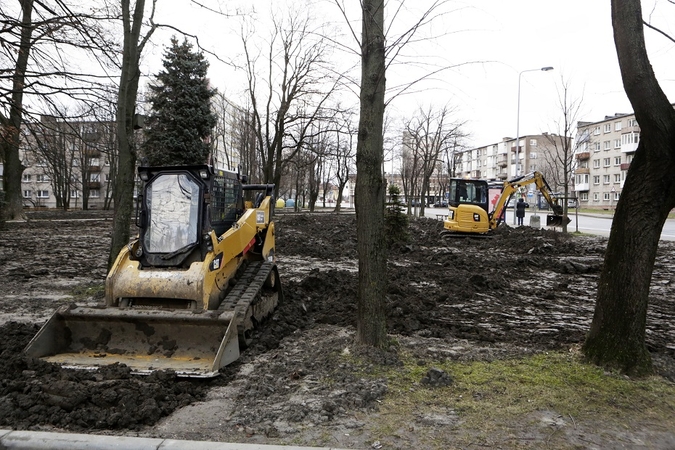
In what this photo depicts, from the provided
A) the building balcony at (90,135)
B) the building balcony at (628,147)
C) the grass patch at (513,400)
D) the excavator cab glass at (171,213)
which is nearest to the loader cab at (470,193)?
the building balcony at (90,135)

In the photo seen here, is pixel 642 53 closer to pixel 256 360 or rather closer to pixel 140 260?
pixel 256 360

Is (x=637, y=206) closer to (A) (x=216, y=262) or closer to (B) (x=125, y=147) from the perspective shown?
(A) (x=216, y=262)

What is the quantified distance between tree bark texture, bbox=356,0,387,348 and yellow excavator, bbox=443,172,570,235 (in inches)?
697

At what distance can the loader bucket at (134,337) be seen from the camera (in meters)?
5.74

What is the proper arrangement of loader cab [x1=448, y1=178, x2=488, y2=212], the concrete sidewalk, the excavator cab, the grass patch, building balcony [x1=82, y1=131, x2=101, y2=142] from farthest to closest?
1. loader cab [x1=448, y1=178, x2=488, y2=212]
2. the excavator cab
3. building balcony [x1=82, y1=131, x2=101, y2=142]
4. the grass patch
5. the concrete sidewalk

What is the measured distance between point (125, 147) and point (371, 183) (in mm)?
6162

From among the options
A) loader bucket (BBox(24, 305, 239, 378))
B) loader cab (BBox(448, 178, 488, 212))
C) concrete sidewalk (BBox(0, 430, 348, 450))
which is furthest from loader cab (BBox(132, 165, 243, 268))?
loader cab (BBox(448, 178, 488, 212))

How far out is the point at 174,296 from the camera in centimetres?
638

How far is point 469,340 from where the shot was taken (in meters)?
6.83

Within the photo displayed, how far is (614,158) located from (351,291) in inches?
3111

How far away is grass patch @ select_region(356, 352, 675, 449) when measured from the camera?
4.22 m

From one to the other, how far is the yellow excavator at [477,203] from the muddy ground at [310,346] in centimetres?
791

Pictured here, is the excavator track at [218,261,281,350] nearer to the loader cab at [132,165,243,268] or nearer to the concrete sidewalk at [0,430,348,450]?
the loader cab at [132,165,243,268]

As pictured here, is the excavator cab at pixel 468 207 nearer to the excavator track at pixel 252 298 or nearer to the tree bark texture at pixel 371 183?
the excavator track at pixel 252 298
